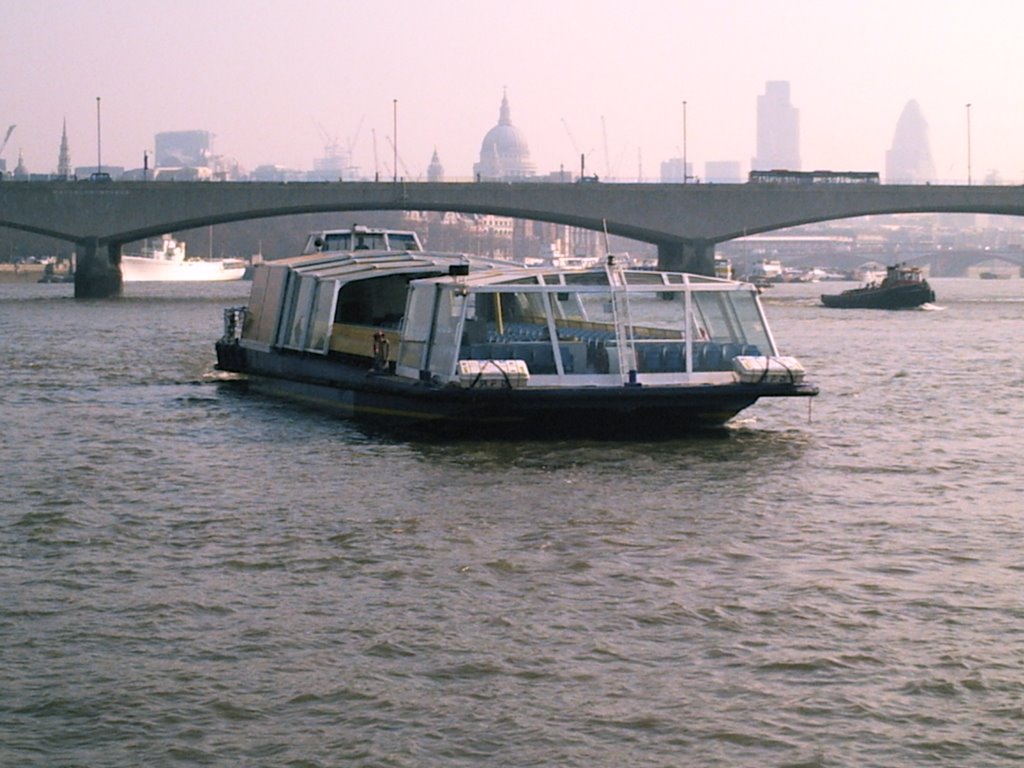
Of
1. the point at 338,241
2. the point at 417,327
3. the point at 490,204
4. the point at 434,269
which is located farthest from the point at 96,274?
the point at 417,327

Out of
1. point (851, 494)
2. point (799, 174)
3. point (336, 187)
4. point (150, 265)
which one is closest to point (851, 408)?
point (851, 494)

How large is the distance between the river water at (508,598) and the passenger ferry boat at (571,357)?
0.62 meters

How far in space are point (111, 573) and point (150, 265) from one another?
148760 mm

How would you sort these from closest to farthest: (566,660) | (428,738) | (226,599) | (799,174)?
(428,738)
(566,660)
(226,599)
(799,174)

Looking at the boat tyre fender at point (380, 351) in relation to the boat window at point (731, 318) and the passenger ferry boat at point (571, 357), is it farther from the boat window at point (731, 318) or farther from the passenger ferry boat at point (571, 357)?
the boat window at point (731, 318)

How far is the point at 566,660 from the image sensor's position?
12766mm

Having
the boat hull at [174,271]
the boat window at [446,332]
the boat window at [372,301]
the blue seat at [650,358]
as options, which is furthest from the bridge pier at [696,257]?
the blue seat at [650,358]

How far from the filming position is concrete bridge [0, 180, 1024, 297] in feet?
302

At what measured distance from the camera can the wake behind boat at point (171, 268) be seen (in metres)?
158

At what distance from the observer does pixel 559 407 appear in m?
23.2

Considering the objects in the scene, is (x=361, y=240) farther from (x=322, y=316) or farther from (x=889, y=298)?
(x=889, y=298)

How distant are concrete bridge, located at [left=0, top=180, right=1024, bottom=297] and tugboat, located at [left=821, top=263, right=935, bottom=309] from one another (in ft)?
36.0

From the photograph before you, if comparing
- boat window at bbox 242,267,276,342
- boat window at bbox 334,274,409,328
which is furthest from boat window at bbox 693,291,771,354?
boat window at bbox 242,267,276,342

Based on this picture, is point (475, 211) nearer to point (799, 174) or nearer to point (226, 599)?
point (799, 174)
